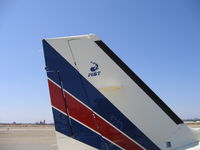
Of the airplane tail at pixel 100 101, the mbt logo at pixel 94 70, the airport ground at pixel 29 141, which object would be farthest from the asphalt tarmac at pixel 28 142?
the mbt logo at pixel 94 70

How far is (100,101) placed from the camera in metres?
3.60

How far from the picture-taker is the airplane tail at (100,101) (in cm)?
355

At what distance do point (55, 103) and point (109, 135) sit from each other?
3.09 ft

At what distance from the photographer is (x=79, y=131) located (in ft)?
11.6

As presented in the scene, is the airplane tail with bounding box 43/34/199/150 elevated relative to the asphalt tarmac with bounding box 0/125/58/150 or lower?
lower

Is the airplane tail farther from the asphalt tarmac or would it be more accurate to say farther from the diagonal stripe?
the asphalt tarmac

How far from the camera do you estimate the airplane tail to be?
140 inches

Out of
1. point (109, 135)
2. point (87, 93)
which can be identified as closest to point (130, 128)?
point (109, 135)

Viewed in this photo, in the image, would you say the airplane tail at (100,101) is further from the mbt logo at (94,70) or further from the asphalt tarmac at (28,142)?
the asphalt tarmac at (28,142)

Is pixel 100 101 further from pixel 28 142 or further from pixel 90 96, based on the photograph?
pixel 28 142

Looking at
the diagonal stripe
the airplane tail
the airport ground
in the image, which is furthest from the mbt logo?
the airport ground

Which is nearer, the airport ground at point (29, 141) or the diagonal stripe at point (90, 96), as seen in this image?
the diagonal stripe at point (90, 96)

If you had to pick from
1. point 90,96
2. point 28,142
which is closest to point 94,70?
point 90,96

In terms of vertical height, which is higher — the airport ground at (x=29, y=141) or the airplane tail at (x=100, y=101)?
the airport ground at (x=29, y=141)
